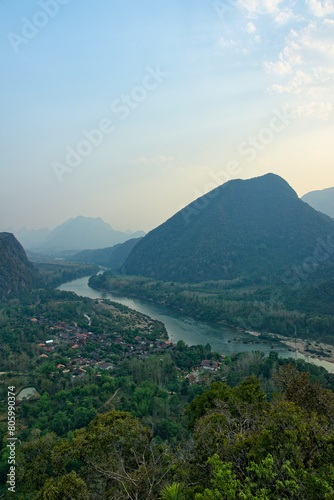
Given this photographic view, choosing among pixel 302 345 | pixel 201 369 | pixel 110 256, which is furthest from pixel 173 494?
pixel 110 256

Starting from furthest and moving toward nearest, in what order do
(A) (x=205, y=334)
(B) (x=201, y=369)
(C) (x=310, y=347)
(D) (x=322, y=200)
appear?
(D) (x=322, y=200)
(A) (x=205, y=334)
(C) (x=310, y=347)
(B) (x=201, y=369)

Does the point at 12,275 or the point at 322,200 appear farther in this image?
the point at 322,200

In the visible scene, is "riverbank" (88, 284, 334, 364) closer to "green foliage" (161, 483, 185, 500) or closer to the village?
the village

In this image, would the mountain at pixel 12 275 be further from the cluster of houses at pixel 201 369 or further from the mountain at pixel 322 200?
the mountain at pixel 322 200

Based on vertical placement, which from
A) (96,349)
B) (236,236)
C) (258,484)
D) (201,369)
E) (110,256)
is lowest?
(96,349)

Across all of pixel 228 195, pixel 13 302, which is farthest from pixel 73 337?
pixel 228 195

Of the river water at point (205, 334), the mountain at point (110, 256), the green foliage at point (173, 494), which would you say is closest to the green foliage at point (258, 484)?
the green foliage at point (173, 494)

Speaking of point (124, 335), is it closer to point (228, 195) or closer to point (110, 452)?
point (110, 452)

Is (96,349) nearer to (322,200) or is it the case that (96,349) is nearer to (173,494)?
(173,494)
